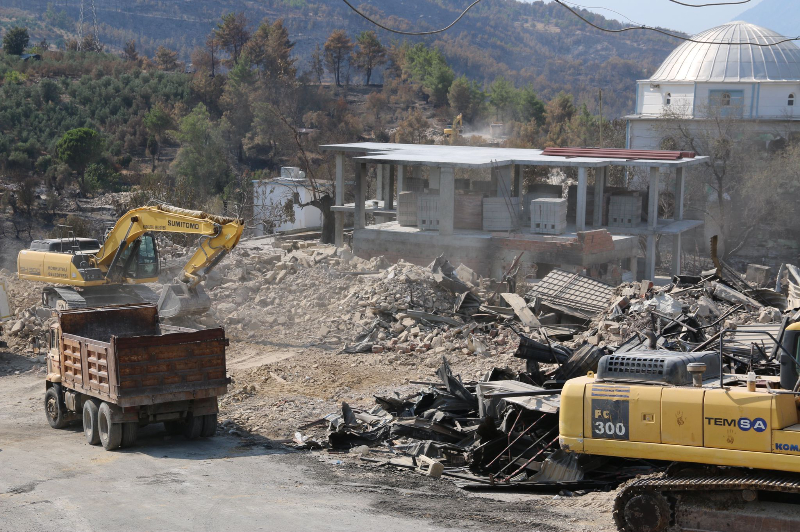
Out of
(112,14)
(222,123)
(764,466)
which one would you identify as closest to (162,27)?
(112,14)

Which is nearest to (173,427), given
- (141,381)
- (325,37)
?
(141,381)

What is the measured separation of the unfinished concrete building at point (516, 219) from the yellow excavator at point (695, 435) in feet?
62.7

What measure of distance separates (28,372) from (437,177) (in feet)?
65.6

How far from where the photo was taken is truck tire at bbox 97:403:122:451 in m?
11.2

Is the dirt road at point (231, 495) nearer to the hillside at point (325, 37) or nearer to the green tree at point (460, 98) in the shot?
the green tree at point (460, 98)

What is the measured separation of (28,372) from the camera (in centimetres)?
1730

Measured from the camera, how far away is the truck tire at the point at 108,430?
36.9ft

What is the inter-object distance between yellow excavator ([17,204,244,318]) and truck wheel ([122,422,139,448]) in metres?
6.33

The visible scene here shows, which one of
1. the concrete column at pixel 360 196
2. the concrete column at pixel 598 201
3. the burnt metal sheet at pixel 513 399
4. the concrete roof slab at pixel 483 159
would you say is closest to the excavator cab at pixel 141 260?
the burnt metal sheet at pixel 513 399

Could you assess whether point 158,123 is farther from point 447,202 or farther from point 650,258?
point 650,258

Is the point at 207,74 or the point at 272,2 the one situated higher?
the point at 272,2

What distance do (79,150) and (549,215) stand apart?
39.1m

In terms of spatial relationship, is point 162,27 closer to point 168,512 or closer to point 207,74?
point 207,74

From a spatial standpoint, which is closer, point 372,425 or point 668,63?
point 372,425
